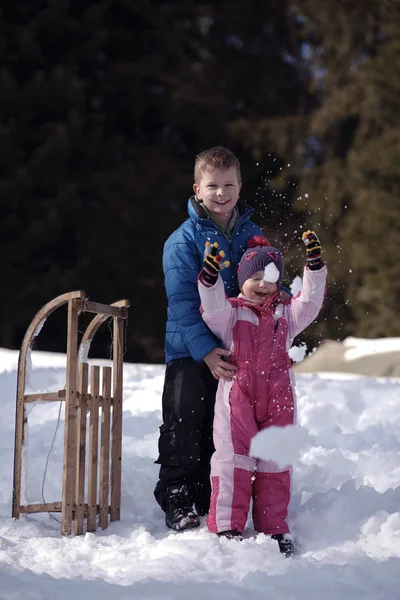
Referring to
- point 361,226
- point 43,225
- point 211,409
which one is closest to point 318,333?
point 361,226

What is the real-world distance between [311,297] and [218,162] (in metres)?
0.69

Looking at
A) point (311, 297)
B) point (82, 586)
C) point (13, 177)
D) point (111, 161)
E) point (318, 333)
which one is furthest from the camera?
point (111, 161)

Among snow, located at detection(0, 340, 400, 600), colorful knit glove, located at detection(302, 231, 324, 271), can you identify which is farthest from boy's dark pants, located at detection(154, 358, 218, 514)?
colorful knit glove, located at detection(302, 231, 324, 271)

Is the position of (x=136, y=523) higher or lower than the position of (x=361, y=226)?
lower

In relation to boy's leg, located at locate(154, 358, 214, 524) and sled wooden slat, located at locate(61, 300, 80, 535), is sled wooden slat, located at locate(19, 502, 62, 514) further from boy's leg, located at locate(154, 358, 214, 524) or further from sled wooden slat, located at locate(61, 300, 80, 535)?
boy's leg, located at locate(154, 358, 214, 524)

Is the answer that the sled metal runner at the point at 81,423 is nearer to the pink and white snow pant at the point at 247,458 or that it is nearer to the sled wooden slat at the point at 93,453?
the sled wooden slat at the point at 93,453

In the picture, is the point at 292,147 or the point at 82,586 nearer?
the point at 82,586

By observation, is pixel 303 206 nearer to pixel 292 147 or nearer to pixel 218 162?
pixel 292 147

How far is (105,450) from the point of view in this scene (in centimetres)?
446

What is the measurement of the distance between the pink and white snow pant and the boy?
0.69 feet

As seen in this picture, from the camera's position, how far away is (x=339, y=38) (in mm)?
16891

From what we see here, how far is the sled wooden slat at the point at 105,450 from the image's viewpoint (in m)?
4.39

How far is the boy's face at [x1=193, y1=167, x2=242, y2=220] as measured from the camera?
→ 4312 mm

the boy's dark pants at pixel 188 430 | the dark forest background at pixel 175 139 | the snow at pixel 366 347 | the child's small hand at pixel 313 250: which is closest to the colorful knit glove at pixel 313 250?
the child's small hand at pixel 313 250
